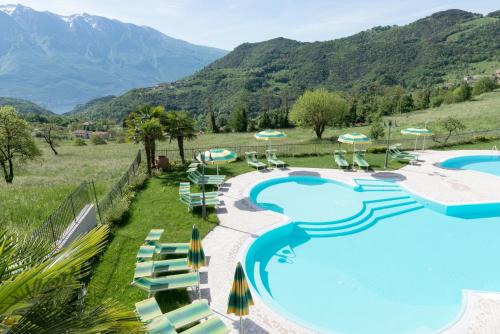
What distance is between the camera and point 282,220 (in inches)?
468

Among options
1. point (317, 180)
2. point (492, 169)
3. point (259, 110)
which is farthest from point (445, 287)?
point (259, 110)

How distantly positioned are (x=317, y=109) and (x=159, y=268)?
32.0 metres

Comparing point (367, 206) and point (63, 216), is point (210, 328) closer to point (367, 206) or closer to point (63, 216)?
point (63, 216)

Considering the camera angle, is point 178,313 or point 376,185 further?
point 376,185

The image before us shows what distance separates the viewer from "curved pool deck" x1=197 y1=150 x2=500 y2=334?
6750mm

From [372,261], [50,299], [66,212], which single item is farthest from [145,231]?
[50,299]

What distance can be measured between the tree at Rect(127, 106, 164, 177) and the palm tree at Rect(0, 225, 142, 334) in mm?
15718

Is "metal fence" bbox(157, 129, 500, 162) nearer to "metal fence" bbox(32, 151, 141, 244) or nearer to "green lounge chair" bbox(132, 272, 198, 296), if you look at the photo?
"metal fence" bbox(32, 151, 141, 244)

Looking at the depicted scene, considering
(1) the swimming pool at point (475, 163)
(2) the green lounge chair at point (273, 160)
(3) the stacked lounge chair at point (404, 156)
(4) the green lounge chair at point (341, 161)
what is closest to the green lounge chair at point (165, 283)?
(2) the green lounge chair at point (273, 160)

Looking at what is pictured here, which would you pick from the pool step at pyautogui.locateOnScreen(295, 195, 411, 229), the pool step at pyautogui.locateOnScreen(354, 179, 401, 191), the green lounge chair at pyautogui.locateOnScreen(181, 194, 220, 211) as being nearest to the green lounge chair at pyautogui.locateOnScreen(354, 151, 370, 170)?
the pool step at pyautogui.locateOnScreen(354, 179, 401, 191)

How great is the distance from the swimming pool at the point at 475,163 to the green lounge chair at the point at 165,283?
64.7 feet

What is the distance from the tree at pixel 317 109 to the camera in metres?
36.3

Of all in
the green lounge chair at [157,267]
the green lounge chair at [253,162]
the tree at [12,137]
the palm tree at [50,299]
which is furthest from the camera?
the tree at [12,137]

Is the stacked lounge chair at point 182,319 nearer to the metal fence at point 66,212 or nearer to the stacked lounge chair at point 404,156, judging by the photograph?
the metal fence at point 66,212
